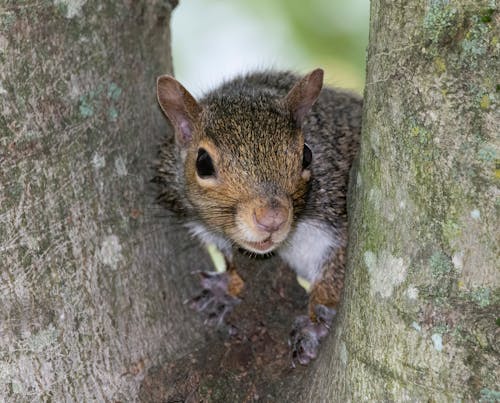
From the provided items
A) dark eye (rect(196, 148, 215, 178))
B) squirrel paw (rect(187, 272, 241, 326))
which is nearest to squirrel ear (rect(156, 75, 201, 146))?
dark eye (rect(196, 148, 215, 178))

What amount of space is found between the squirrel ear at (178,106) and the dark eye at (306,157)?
599 millimetres

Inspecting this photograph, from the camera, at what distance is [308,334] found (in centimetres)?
325

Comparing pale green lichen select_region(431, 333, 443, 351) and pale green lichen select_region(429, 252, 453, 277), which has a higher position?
pale green lichen select_region(429, 252, 453, 277)

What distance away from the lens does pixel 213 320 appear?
132 inches

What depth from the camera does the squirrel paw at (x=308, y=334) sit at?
306 cm

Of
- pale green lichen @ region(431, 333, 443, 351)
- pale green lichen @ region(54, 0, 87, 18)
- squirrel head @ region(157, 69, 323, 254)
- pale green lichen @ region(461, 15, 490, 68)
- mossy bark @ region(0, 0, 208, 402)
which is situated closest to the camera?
pale green lichen @ region(461, 15, 490, 68)

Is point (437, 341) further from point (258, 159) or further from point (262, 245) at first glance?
point (258, 159)

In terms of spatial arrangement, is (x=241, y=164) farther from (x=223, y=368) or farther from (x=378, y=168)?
(x=378, y=168)

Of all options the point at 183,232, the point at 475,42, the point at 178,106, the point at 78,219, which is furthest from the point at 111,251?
the point at 475,42

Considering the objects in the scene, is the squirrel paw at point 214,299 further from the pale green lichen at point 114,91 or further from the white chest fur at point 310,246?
the pale green lichen at point 114,91

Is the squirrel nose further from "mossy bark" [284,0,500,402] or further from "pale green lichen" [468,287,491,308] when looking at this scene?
"pale green lichen" [468,287,491,308]

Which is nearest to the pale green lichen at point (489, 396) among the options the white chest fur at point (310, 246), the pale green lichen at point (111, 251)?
the pale green lichen at point (111, 251)

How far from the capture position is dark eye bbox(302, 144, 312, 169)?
3.34 m

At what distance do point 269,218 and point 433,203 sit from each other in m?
0.99
